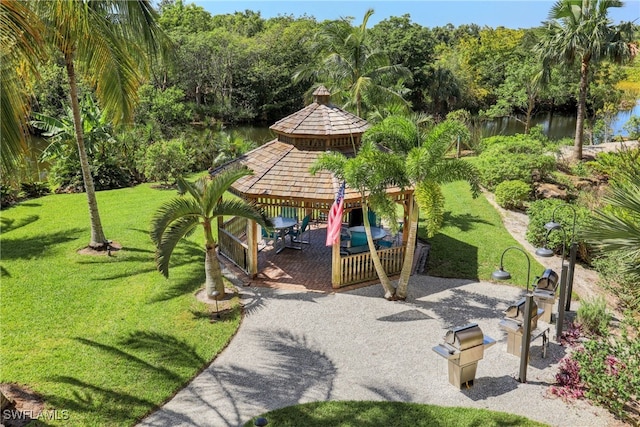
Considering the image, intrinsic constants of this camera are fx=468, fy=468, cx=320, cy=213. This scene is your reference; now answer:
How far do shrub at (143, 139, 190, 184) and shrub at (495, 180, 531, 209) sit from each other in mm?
15128

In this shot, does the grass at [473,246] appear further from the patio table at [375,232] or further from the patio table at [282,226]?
the patio table at [282,226]

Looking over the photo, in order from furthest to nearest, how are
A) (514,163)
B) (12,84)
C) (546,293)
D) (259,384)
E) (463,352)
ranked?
(514,163)
(546,293)
(259,384)
(463,352)
(12,84)

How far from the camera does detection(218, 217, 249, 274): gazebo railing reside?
517 inches

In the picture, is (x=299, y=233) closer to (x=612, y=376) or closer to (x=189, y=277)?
(x=189, y=277)

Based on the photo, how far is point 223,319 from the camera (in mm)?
10555

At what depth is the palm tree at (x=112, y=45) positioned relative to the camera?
36.2ft

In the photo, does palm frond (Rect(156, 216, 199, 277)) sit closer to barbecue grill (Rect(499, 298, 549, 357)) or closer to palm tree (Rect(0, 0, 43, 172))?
palm tree (Rect(0, 0, 43, 172))

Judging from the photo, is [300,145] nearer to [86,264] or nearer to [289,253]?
[289,253]

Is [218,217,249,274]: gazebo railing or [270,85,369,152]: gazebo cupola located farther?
[270,85,369,152]: gazebo cupola

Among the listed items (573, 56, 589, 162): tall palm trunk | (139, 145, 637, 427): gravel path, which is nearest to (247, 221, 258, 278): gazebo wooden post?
(139, 145, 637, 427): gravel path

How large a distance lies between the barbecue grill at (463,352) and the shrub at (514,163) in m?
11.5

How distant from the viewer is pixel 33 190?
837 inches

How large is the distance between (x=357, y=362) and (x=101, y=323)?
18.5 ft

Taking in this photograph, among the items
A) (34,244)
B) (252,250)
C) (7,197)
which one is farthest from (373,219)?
(7,197)
